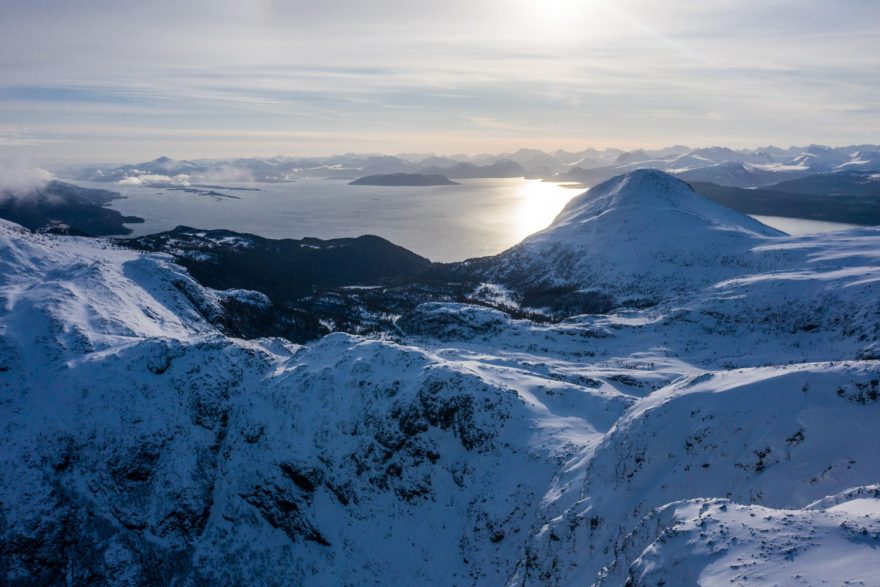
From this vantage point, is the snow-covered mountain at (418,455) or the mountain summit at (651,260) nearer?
the snow-covered mountain at (418,455)

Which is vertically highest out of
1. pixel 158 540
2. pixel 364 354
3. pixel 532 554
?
pixel 364 354

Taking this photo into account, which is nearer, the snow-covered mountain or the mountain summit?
the snow-covered mountain

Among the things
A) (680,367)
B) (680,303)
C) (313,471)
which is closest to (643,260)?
(680,303)

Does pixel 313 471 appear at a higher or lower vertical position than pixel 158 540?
higher

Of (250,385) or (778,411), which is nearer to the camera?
(778,411)

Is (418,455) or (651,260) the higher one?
(651,260)

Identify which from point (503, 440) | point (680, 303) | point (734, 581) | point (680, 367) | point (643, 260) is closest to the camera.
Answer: point (734, 581)

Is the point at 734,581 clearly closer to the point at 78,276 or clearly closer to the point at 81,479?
the point at 81,479

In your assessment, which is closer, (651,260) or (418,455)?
(418,455)
